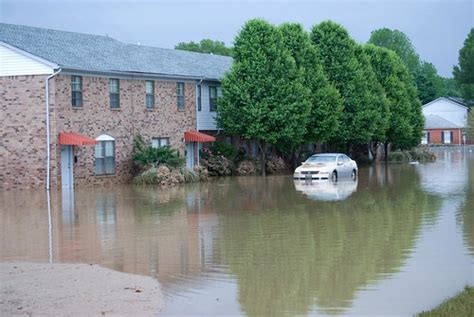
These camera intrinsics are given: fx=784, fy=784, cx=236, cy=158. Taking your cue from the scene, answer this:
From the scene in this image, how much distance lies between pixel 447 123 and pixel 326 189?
7657cm

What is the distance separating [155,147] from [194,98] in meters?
4.71

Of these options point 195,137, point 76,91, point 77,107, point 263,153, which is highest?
point 76,91

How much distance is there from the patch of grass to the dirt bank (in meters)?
3.59

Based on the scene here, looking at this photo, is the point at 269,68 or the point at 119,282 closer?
the point at 119,282

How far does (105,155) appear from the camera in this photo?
123 feet

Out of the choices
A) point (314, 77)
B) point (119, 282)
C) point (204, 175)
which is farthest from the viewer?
point (314, 77)

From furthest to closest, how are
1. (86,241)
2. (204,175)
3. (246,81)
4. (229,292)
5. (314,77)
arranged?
(314,77), (246,81), (204,175), (86,241), (229,292)

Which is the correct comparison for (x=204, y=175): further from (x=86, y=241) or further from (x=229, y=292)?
(x=229, y=292)

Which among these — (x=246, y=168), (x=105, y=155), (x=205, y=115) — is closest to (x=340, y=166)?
(x=246, y=168)

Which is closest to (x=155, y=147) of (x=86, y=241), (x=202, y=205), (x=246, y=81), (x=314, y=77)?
(x=246, y=81)

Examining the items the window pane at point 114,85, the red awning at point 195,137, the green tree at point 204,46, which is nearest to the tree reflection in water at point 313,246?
the window pane at point 114,85

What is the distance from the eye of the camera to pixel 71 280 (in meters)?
12.6

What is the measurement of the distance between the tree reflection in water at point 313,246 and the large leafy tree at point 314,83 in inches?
676

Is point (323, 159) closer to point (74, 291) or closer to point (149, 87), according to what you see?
point (149, 87)
